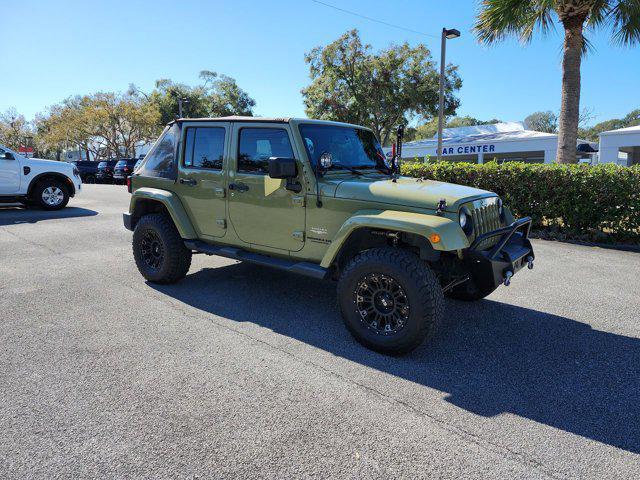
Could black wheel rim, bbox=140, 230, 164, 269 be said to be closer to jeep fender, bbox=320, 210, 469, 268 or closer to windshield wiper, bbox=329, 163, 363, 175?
windshield wiper, bbox=329, 163, 363, 175

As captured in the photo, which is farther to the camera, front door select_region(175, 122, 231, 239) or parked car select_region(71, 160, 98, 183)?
parked car select_region(71, 160, 98, 183)

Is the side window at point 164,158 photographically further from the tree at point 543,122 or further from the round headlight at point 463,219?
the tree at point 543,122

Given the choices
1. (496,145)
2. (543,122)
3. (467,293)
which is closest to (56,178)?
(467,293)

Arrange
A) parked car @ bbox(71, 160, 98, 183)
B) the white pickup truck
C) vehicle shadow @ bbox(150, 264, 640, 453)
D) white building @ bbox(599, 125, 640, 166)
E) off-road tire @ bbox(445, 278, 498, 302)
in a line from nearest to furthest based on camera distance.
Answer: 1. vehicle shadow @ bbox(150, 264, 640, 453)
2. off-road tire @ bbox(445, 278, 498, 302)
3. the white pickup truck
4. white building @ bbox(599, 125, 640, 166)
5. parked car @ bbox(71, 160, 98, 183)

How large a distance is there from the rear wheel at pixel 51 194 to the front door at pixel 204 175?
8.93 m

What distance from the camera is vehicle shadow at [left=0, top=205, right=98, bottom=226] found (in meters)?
10.3

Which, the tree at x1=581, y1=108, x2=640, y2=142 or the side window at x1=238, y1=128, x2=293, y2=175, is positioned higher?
the tree at x1=581, y1=108, x2=640, y2=142

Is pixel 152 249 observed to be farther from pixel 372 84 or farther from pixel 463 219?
pixel 372 84

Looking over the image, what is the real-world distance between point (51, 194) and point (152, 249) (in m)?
8.66

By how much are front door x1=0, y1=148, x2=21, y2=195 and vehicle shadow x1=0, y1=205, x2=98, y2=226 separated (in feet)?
1.93

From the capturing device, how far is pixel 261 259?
14.6 ft

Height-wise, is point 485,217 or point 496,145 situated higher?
point 496,145

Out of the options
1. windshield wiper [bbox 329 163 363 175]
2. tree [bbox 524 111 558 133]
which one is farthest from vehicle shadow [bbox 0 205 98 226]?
tree [bbox 524 111 558 133]

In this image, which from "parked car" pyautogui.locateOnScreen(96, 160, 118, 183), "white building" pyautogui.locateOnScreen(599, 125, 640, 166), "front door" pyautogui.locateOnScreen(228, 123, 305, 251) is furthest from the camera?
"parked car" pyautogui.locateOnScreen(96, 160, 118, 183)
